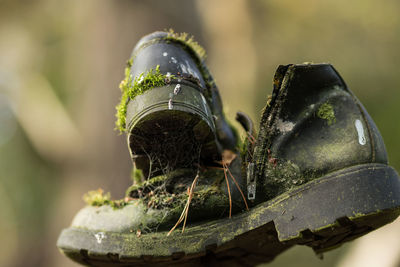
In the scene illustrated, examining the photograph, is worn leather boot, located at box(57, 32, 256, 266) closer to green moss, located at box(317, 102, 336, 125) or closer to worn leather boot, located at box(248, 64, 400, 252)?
worn leather boot, located at box(248, 64, 400, 252)

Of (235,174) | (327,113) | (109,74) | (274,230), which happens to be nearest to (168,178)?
(235,174)

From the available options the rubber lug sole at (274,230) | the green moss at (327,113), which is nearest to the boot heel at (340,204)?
the rubber lug sole at (274,230)

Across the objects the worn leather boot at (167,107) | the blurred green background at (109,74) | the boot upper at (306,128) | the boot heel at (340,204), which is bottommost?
the boot heel at (340,204)

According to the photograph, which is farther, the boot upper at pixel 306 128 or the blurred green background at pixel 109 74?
the blurred green background at pixel 109 74

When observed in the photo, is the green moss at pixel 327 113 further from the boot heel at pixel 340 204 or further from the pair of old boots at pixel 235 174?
the boot heel at pixel 340 204

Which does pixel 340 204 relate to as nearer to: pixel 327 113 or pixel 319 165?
pixel 319 165
